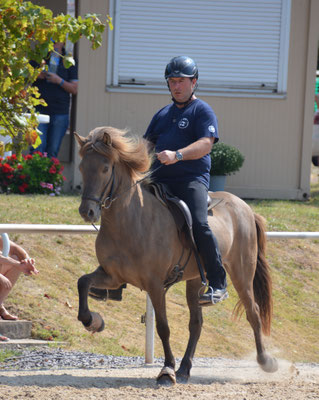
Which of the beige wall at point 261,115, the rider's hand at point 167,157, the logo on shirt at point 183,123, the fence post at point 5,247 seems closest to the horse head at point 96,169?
the rider's hand at point 167,157

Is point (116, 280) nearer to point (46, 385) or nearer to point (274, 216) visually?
point (46, 385)

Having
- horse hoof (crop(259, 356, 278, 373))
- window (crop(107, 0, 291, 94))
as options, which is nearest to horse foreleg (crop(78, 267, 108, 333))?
horse hoof (crop(259, 356, 278, 373))

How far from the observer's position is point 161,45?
45.6 feet

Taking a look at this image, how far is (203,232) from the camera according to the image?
6.00 metres

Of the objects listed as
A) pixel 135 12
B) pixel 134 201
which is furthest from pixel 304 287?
Result: pixel 135 12

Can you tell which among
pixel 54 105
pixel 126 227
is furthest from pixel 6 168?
pixel 126 227

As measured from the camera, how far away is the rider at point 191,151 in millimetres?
6023

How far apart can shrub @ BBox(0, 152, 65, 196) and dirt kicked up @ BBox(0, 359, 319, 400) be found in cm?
577

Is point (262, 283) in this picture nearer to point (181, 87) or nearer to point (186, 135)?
point (186, 135)

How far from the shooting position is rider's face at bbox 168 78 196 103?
6.19m

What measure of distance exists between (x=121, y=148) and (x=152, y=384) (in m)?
1.88

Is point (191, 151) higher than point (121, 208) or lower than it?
higher

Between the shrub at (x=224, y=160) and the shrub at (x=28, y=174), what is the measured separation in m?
2.70

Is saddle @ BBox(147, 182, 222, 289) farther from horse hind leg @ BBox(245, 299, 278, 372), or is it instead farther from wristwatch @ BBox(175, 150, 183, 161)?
horse hind leg @ BBox(245, 299, 278, 372)
